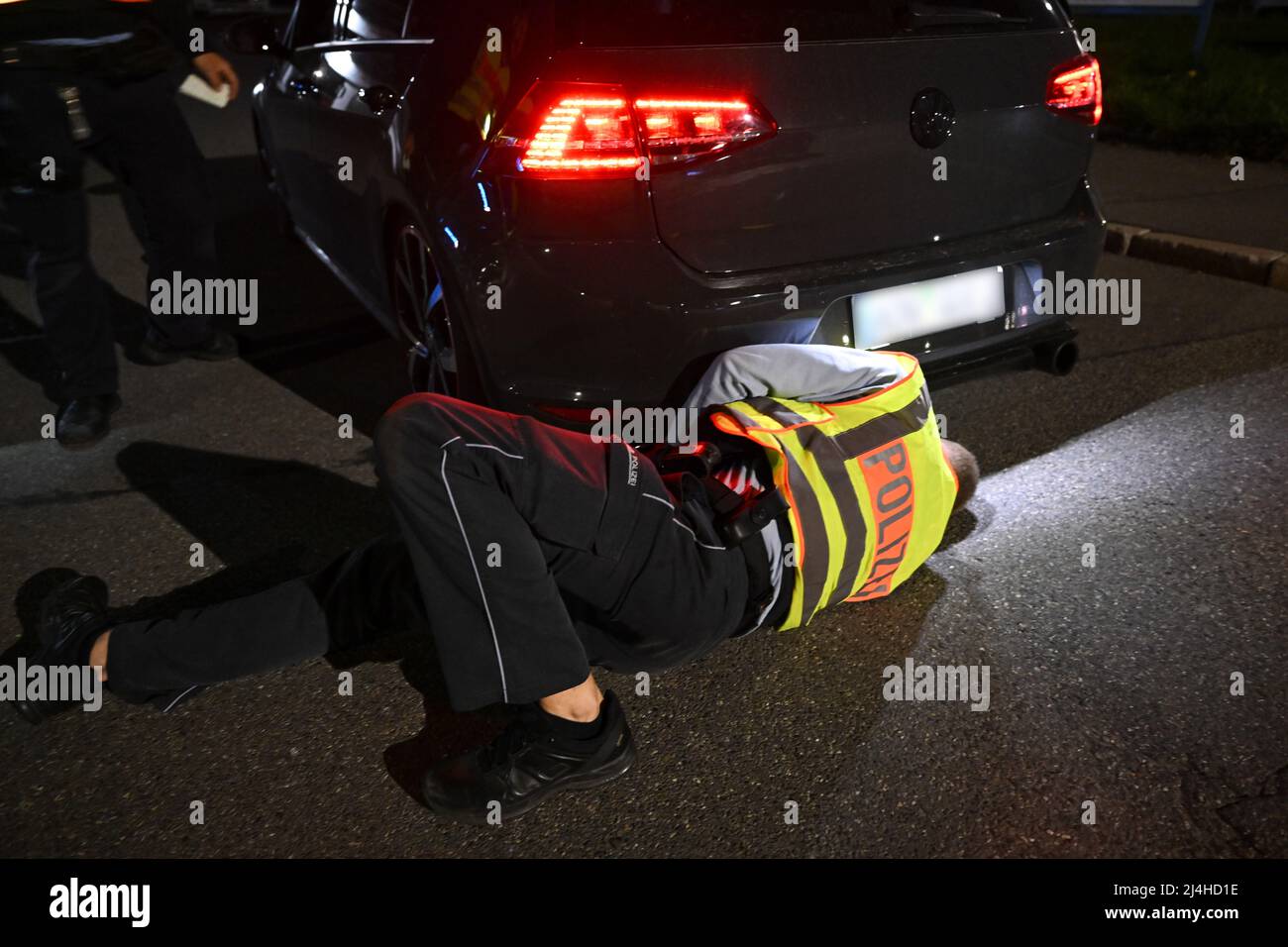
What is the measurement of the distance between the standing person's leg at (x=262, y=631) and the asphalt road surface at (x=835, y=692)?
0.15 meters

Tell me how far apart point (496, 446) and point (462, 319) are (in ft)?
4.04

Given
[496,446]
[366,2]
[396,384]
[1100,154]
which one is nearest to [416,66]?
[366,2]

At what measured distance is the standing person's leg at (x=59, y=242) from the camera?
370 cm

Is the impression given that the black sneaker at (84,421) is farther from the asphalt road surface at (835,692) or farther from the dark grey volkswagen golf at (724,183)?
the dark grey volkswagen golf at (724,183)

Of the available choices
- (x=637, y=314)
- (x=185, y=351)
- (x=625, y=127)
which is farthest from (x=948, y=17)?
(x=185, y=351)

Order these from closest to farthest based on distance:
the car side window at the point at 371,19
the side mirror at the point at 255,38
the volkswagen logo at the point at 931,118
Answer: the volkswagen logo at the point at 931,118 → the car side window at the point at 371,19 → the side mirror at the point at 255,38

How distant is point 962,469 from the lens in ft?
9.00

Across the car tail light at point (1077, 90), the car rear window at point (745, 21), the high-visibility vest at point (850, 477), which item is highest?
the car rear window at point (745, 21)

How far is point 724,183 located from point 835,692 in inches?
51.0

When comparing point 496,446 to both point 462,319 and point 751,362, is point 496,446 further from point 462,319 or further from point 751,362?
point 462,319

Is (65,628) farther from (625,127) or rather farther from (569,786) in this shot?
(625,127)

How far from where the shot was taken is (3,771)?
7.48ft

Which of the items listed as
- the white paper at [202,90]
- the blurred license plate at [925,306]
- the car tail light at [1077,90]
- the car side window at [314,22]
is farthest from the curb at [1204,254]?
the white paper at [202,90]

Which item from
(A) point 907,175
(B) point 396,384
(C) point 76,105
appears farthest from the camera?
(B) point 396,384
